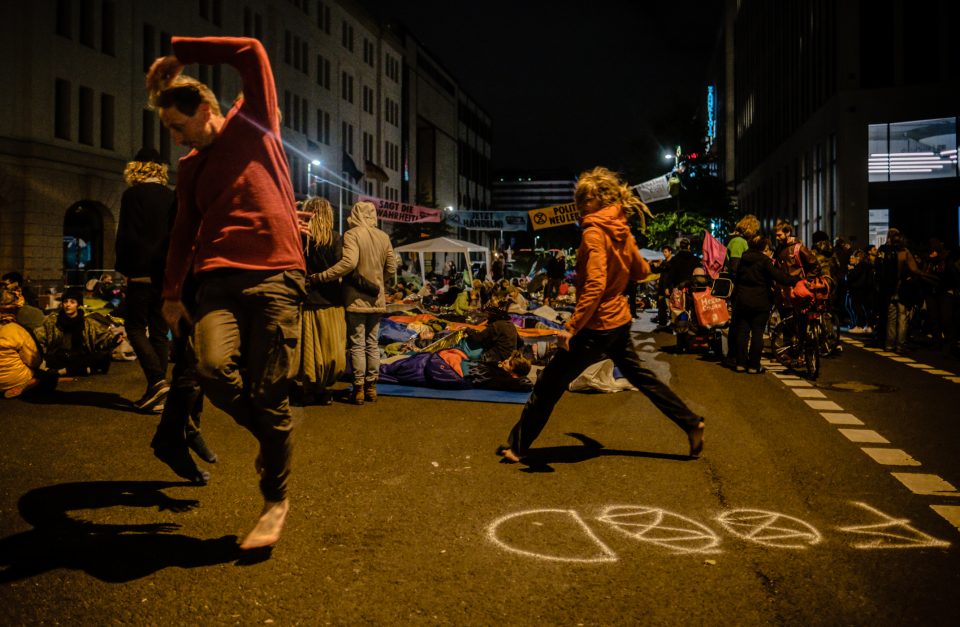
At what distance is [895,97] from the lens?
37.4 meters

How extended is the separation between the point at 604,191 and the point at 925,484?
→ 8.72 feet

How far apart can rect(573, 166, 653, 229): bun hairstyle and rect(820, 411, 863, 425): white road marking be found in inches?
126

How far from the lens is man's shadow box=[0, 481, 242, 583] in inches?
154

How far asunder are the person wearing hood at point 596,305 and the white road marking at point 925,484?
148cm

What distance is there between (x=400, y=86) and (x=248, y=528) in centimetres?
7929

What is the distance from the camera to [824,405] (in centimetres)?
944

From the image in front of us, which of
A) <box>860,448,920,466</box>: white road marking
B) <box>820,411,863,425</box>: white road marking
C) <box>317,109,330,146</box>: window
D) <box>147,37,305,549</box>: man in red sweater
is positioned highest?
<box>317,109,330,146</box>: window

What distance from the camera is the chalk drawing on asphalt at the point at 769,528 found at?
4.43 meters

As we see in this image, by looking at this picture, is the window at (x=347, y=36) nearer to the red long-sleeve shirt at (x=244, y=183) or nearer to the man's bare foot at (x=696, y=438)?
the man's bare foot at (x=696, y=438)

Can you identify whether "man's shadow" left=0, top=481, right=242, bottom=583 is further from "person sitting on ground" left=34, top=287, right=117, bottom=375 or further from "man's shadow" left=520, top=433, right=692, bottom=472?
"person sitting on ground" left=34, top=287, right=117, bottom=375

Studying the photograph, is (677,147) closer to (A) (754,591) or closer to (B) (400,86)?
(B) (400,86)

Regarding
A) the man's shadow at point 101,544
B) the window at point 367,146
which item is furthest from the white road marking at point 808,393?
the window at point 367,146

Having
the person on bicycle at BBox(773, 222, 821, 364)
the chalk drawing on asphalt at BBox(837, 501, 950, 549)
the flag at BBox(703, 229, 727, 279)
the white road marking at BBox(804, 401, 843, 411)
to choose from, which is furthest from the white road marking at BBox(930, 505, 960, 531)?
the flag at BBox(703, 229, 727, 279)

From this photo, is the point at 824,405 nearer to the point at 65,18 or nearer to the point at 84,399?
the point at 84,399
